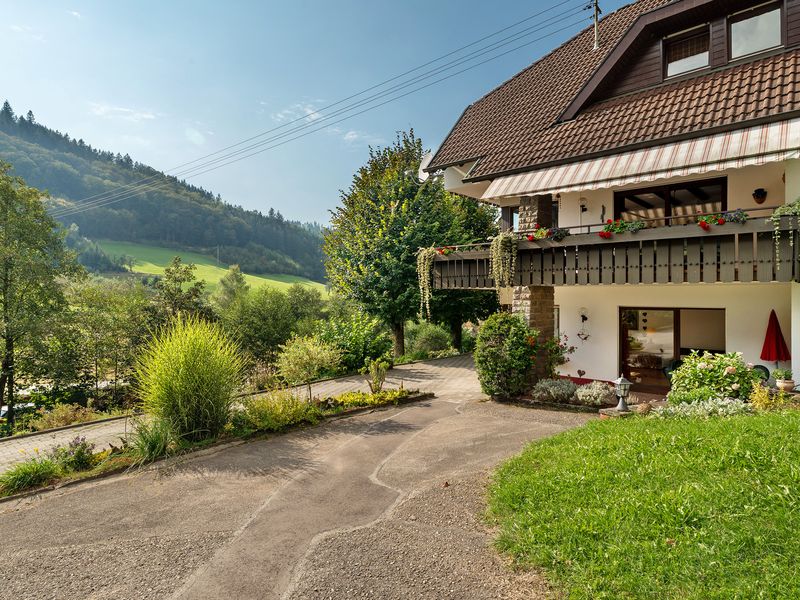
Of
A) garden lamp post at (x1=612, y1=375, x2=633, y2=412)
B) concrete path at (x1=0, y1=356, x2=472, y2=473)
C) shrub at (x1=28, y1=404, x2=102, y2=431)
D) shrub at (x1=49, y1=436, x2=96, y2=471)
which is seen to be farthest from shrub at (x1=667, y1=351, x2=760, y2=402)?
shrub at (x1=28, y1=404, x2=102, y2=431)

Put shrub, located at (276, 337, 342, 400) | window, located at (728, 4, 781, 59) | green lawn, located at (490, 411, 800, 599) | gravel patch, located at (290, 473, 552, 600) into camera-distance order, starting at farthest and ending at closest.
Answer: shrub, located at (276, 337, 342, 400), window, located at (728, 4, 781, 59), gravel patch, located at (290, 473, 552, 600), green lawn, located at (490, 411, 800, 599)

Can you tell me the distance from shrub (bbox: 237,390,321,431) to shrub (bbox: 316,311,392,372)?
8173mm

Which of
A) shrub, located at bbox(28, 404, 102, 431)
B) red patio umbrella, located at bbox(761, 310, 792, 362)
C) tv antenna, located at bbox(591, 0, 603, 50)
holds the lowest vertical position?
shrub, located at bbox(28, 404, 102, 431)

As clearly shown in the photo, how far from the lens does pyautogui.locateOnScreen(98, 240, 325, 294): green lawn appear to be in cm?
10200

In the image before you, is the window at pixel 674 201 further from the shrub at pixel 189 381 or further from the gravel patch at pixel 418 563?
the shrub at pixel 189 381

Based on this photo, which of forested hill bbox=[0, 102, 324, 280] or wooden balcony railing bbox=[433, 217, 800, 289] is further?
forested hill bbox=[0, 102, 324, 280]

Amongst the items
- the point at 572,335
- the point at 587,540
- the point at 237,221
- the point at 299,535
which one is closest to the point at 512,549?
the point at 587,540

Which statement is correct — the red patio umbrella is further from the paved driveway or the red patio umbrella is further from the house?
the paved driveway

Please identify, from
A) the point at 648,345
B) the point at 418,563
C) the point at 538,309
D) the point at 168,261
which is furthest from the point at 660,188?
the point at 168,261

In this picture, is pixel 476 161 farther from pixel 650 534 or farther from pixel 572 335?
pixel 650 534

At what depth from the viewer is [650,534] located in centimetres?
437

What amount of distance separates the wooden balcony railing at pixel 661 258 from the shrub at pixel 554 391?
9.36ft

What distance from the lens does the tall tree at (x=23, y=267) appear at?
19438 mm

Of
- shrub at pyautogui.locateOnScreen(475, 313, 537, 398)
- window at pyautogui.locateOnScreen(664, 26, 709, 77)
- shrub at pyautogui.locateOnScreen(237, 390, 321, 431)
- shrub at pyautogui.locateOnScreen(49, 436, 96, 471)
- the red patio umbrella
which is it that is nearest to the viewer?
shrub at pyautogui.locateOnScreen(49, 436, 96, 471)
